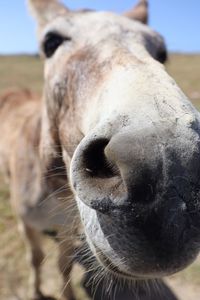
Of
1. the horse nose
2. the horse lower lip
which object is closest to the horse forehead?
the horse nose

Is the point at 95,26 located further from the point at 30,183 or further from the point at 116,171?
the point at 30,183

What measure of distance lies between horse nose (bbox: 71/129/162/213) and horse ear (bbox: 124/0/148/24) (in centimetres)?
260

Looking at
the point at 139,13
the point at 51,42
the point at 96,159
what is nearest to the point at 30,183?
the point at 51,42

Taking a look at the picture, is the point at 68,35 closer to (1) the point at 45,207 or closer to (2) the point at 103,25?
(2) the point at 103,25

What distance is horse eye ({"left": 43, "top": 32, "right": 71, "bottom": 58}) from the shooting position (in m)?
3.08

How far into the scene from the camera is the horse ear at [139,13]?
3.94m

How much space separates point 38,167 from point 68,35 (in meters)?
1.47

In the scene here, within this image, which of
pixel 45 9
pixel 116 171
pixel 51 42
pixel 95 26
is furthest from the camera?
pixel 45 9

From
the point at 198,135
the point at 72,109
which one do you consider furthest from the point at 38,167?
the point at 198,135

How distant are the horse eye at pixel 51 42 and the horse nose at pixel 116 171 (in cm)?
166

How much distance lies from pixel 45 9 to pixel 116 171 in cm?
266

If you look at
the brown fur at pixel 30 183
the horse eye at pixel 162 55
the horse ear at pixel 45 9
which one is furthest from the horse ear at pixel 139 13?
the brown fur at pixel 30 183

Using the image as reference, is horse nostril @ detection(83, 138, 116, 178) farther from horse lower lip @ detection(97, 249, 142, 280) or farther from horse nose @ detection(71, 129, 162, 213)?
horse lower lip @ detection(97, 249, 142, 280)

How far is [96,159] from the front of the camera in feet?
5.51
